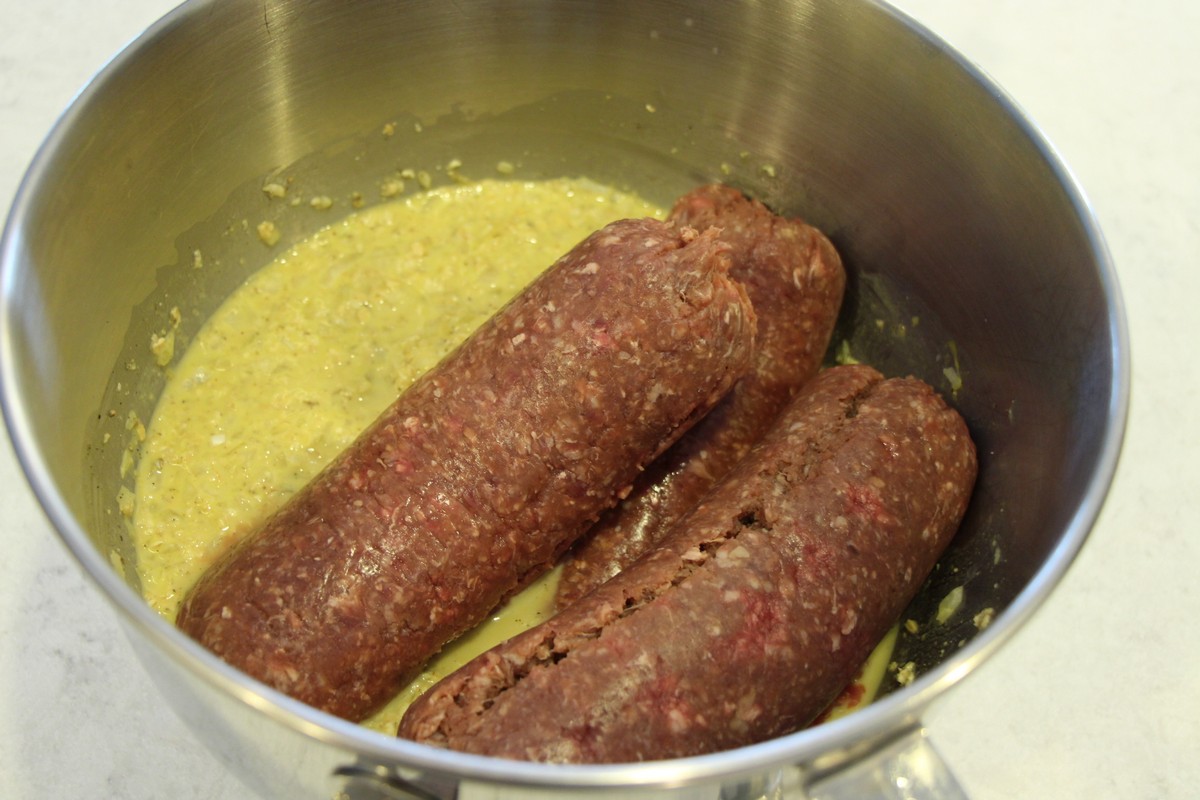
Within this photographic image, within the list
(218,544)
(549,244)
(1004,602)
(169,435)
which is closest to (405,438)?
(218,544)

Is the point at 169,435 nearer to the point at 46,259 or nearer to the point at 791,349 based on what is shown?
the point at 46,259

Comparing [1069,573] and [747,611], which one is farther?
[1069,573]

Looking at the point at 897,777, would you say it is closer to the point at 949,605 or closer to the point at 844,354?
the point at 949,605

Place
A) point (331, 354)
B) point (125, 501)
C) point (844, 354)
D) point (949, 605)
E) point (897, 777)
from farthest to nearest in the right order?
point (844, 354) < point (331, 354) < point (125, 501) < point (949, 605) < point (897, 777)

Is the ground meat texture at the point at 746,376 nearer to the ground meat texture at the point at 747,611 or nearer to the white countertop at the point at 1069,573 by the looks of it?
the ground meat texture at the point at 747,611

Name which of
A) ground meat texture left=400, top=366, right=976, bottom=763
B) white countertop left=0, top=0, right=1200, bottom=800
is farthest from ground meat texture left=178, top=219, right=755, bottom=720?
white countertop left=0, top=0, right=1200, bottom=800

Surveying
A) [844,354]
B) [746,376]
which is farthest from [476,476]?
[844,354]
